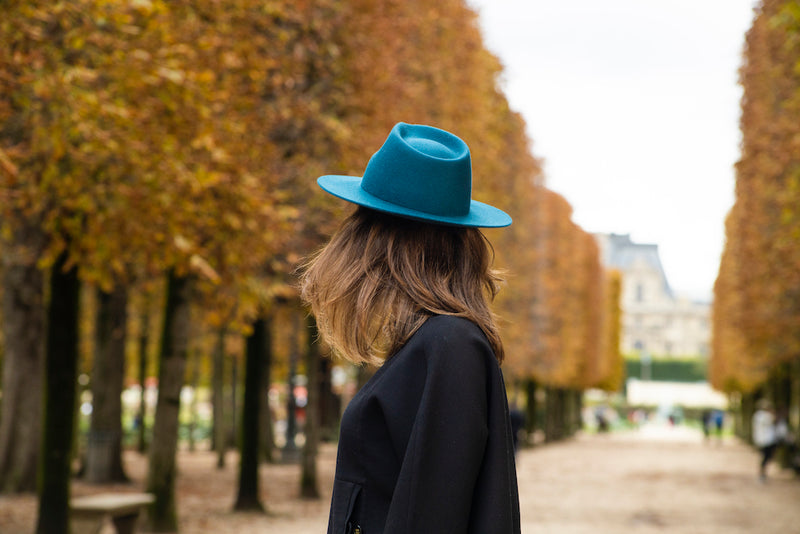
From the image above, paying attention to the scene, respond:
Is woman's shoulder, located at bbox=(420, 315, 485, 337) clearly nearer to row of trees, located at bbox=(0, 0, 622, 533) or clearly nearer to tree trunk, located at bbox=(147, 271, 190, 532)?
row of trees, located at bbox=(0, 0, 622, 533)

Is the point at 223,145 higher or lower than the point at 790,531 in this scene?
higher

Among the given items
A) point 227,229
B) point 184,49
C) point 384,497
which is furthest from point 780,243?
point 384,497

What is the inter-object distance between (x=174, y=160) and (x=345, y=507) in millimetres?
7603

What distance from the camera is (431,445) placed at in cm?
196

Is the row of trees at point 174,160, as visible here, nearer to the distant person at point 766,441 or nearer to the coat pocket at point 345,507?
the coat pocket at point 345,507

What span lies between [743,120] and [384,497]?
26436 mm

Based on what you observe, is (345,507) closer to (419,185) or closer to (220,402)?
(419,185)

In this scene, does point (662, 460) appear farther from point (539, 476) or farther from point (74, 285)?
point (74, 285)

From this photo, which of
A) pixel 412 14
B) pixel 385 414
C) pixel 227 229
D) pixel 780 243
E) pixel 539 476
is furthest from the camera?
pixel 539 476

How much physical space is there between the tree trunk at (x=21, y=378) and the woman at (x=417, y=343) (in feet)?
48.9

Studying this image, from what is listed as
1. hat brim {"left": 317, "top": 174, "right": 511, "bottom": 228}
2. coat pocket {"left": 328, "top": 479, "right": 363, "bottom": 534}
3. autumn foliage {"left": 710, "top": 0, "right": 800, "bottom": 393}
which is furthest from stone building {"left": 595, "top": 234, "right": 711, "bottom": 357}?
coat pocket {"left": 328, "top": 479, "right": 363, "bottom": 534}

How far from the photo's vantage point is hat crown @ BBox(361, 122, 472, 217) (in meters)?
2.23

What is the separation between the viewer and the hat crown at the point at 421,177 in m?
2.23

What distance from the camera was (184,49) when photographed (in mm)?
9000
